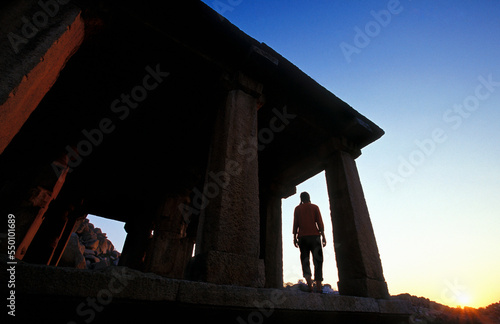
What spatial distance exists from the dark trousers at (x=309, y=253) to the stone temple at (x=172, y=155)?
0.33 metres

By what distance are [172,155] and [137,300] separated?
4.84 metres

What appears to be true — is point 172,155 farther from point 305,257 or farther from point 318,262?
point 318,262

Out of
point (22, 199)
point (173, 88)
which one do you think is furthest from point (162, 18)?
point (22, 199)

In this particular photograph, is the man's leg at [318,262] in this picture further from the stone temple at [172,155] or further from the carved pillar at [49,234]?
the carved pillar at [49,234]

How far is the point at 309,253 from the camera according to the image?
4.16 metres

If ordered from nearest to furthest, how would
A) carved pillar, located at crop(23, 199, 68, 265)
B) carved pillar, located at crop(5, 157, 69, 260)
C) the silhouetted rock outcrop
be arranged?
carved pillar, located at crop(5, 157, 69, 260), carved pillar, located at crop(23, 199, 68, 265), the silhouetted rock outcrop

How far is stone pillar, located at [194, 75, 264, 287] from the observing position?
7.08ft

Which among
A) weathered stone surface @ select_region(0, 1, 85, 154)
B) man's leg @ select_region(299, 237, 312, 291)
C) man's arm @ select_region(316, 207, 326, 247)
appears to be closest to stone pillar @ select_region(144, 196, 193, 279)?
man's leg @ select_region(299, 237, 312, 291)

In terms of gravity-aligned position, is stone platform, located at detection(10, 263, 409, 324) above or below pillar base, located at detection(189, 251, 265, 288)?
below

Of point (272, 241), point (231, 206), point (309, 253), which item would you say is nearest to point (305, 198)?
point (309, 253)

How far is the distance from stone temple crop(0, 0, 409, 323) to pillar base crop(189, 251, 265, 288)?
1 centimetres

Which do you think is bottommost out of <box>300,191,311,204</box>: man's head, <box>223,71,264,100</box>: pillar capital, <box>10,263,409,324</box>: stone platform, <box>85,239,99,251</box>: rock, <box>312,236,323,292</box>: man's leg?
<box>10,263,409,324</box>: stone platform

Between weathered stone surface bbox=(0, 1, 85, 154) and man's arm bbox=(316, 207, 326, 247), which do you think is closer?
weathered stone surface bbox=(0, 1, 85, 154)

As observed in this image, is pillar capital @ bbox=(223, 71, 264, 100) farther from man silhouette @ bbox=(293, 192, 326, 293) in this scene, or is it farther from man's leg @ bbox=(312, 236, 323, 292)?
man's leg @ bbox=(312, 236, 323, 292)
